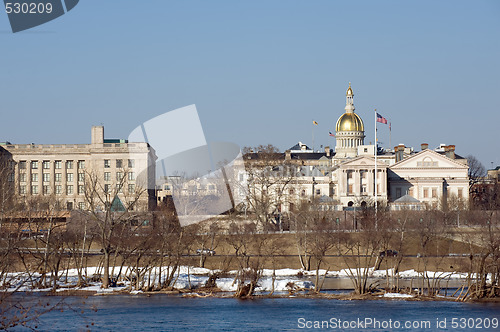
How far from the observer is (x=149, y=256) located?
6388 centimetres

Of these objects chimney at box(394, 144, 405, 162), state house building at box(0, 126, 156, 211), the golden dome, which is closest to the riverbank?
state house building at box(0, 126, 156, 211)

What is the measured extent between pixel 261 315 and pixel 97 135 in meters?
87.3

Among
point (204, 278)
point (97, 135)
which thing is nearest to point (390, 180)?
point (97, 135)

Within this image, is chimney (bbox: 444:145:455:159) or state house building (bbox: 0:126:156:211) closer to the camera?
state house building (bbox: 0:126:156:211)

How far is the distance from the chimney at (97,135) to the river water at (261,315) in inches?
3075

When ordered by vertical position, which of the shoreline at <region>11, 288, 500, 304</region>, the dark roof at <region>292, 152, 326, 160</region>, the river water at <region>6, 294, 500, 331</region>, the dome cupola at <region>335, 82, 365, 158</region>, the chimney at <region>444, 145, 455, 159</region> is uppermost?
the dome cupola at <region>335, 82, 365, 158</region>

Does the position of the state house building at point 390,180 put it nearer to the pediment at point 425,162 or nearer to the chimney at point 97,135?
the pediment at point 425,162

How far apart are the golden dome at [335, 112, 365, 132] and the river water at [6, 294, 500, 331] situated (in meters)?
112

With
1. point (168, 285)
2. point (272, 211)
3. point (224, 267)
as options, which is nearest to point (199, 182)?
point (272, 211)

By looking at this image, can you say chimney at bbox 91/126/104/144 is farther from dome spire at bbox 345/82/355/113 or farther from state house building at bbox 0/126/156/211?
dome spire at bbox 345/82/355/113

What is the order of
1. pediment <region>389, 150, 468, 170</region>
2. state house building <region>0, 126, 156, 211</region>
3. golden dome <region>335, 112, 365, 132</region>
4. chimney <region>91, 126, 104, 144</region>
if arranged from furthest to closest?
golden dome <region>335, 112, 365, 132</region> < pediment <region>389, 150, 468, 170</region> < chimney <region>91, 126, 104, 144</region> < state house building <region>0, 126, 156, 211</region>

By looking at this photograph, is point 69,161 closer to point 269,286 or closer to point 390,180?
point 390,180

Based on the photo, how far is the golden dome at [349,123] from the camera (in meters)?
167

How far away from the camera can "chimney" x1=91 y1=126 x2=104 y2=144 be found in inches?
5231
